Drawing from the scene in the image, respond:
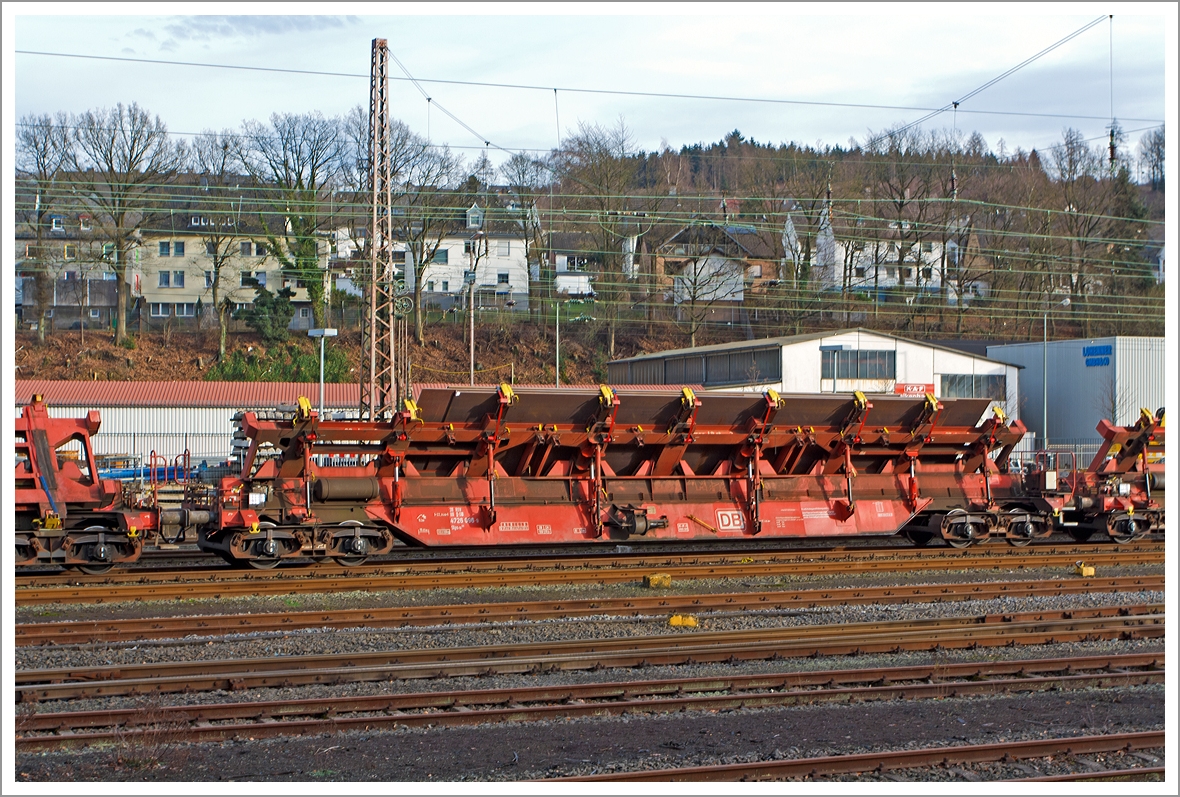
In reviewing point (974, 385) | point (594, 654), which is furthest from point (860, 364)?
point (594, 654)

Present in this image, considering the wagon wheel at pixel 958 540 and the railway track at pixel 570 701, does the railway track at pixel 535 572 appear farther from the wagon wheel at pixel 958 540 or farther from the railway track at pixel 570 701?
the railway track at pixel 570 701

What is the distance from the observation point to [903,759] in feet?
24.0

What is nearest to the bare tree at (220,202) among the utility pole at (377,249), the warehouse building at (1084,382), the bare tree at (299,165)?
the bare tree at (299,165)

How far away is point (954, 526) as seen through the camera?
19000 mm

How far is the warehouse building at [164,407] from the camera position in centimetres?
3775

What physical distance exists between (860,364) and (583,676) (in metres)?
41.5

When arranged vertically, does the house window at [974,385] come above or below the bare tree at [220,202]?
below

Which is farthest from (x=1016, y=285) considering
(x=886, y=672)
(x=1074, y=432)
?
(x=886, y=672)

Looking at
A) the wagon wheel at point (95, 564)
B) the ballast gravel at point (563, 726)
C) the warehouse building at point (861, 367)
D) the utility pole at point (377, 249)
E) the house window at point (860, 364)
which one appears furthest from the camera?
the house window at point (860, 364)

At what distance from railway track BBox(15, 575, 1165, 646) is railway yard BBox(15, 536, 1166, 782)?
4 centimetres

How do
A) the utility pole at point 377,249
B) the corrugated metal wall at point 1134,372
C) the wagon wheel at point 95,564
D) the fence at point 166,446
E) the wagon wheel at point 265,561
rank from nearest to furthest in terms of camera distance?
the wagon wheel at point 95,564 → the wagon wheel at point 265,561 → the utility pole at point 377,249 → the fence at point 166,446 → the corrugated metal wall at point 1134,372

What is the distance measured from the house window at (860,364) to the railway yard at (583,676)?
110 ft

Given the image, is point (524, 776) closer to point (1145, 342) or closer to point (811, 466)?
point (811, 466)

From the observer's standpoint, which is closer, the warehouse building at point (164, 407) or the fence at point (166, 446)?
the fence at point (166, 446)
